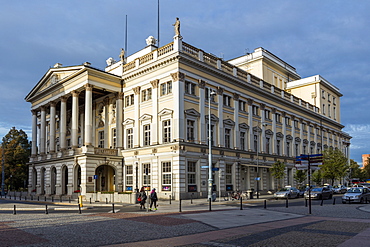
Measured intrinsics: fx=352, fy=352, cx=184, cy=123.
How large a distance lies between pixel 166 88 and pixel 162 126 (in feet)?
14.8

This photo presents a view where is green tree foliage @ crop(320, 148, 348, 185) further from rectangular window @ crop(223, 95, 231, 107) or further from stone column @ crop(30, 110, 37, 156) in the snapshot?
stone column @ crop(30, 110, 37, 156)

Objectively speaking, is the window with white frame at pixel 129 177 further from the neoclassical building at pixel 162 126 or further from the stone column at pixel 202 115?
the stone column at pixel 202 115

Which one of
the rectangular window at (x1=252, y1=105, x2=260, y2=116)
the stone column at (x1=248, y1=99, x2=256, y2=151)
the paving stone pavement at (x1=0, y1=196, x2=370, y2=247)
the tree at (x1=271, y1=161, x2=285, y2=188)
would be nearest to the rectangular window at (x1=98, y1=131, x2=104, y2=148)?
the stone column at (x1=248, y1=99, x2=256, y2=151)

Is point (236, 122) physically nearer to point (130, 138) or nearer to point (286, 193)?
point (286, 193)

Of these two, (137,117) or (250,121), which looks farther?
(250,121)

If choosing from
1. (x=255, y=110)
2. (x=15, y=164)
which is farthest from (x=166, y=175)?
(x=15, y=164)

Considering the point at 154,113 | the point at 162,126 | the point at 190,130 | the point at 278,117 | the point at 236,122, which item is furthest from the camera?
the point at 278,117

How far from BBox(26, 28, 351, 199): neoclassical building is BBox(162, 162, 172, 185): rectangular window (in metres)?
0.11

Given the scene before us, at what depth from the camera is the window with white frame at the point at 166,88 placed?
4134cm

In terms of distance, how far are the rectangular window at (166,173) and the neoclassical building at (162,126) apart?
11cm

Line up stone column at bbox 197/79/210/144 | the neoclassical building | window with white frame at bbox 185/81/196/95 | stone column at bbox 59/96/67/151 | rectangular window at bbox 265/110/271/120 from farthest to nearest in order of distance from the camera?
rectangular window at bbox 265/110/271/120, stone column at bbox 59/96/67/151, stone column at bbox 197/79/210/144, window with white frame at bbox 185/81/196/95, the neoclassical building

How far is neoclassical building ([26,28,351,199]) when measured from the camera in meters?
40.3

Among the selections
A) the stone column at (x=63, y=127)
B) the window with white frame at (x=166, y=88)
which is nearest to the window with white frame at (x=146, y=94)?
the window with white frame at (x=166, y=88)

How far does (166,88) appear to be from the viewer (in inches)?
1640
